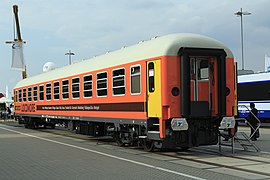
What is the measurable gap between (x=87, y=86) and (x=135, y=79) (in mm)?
4513

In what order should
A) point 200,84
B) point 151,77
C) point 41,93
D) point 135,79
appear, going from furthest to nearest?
point 41,93, point 135,79, point 200,84, point 151,77

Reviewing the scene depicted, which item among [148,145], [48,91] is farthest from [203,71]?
[48,91]

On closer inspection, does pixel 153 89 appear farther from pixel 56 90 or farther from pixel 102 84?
pixel 56 90

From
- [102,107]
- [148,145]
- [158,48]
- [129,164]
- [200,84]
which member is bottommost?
[129,164]

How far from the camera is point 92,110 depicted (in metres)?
17.6

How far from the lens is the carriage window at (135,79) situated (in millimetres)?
13742

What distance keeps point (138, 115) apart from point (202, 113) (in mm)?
2099

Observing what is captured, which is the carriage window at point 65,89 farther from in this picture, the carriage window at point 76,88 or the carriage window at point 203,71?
the carriage window at point 203,71

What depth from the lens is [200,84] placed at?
523 inches

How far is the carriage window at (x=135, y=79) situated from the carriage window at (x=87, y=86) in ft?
12.5

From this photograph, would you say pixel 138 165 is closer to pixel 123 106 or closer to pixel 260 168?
pixel 260 168

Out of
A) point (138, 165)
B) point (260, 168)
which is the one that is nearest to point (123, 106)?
point (138, 165)

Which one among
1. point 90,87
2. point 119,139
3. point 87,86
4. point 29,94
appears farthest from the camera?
point 29,94

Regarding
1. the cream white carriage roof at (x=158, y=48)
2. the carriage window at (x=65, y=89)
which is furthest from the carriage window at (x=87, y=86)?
the carriage window at (x=65, y=89)
